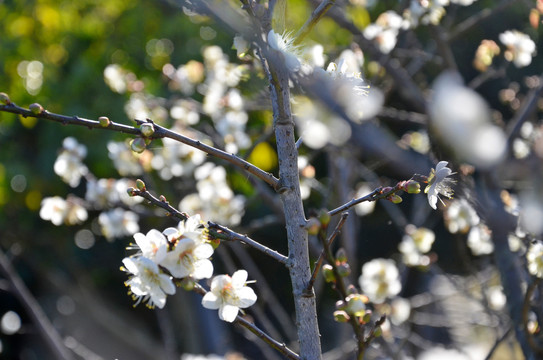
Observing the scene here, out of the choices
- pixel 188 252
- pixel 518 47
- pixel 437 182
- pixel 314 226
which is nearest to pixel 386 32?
pixel 518 47

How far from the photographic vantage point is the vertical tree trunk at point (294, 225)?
0.96 meters

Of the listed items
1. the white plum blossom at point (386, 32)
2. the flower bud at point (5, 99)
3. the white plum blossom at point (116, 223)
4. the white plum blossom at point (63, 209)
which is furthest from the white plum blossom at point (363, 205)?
the flower bud at point (5, 99)

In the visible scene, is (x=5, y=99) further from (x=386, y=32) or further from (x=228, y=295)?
(x=386, y=32)

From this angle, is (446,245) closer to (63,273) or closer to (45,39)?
(63,273)

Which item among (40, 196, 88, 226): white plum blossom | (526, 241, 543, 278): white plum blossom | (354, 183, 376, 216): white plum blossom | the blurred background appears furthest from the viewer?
the blurred background

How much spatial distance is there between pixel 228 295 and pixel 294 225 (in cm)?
19

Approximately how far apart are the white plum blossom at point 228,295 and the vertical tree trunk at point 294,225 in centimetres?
10

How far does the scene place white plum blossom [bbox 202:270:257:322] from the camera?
3.35 feet

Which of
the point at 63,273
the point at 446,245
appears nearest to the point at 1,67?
the point at 63,273

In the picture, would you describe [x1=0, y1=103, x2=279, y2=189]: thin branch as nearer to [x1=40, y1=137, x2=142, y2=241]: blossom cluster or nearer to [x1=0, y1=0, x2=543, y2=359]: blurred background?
[x1=40, y1=137, x2=142, y2=241]: blossom cluster

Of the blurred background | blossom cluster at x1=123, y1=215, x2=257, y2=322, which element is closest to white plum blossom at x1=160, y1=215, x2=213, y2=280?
blossom cluster at x1=123, y1=215, x2=257, y2=322

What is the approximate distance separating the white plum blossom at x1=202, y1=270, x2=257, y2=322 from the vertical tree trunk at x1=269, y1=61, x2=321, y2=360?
0.10 meters

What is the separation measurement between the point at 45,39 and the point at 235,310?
557 cm

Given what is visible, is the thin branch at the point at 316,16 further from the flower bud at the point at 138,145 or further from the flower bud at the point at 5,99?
the flower bud at the point at 5,99
